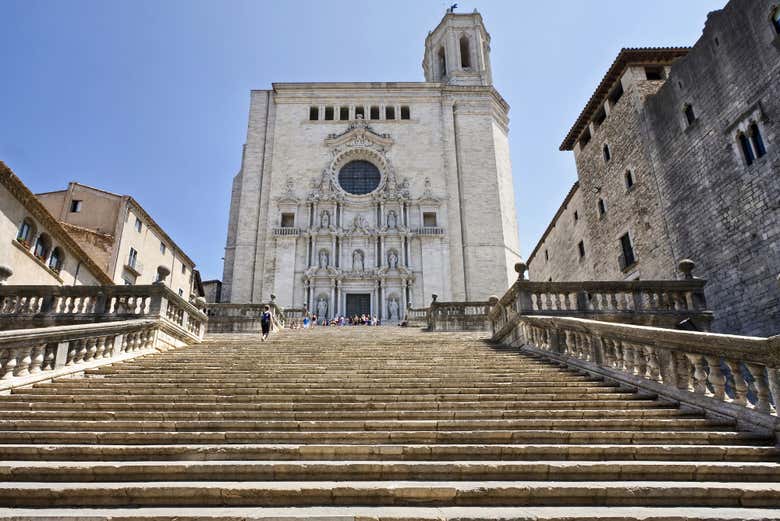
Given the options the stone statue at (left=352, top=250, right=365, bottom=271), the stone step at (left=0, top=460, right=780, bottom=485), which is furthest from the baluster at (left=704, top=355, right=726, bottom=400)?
the stone statue at (left=352, top=250, right=365, bottom=271)

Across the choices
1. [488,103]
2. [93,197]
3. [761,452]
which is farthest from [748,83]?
[93,197]

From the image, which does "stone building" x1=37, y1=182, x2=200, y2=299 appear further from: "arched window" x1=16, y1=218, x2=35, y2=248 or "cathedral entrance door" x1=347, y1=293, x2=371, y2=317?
"cathedral entrance door" x1=347, y1=293, x2=371, y2=317

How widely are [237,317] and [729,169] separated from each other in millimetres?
18351

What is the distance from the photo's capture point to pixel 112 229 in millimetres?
23484

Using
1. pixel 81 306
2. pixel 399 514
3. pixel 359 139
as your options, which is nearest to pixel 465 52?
pixel 359 139

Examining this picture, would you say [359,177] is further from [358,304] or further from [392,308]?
[392,308]

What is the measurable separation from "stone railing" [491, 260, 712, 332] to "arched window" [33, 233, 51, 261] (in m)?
17.0

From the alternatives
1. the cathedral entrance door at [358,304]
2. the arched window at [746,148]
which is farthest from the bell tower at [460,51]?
the arched window at [746,148]

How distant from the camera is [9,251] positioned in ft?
50.0

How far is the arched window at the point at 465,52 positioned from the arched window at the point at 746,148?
2686 cm

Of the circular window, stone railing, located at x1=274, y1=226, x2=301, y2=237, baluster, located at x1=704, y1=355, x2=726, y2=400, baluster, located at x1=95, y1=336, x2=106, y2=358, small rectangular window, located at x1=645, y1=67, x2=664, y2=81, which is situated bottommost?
baluster, located at x1=704, y1=355, x2=726, y2=400

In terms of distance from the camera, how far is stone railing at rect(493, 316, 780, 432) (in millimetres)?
4863

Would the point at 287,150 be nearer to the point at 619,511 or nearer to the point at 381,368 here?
the point at 381,368

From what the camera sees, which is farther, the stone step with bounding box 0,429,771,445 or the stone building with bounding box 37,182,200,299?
the stone building with bounding box 37,182,200,299
